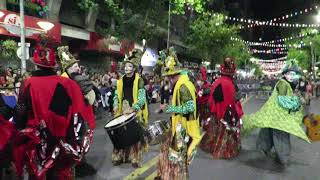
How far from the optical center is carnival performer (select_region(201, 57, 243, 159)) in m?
10.1

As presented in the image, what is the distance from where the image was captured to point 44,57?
18.7 feet

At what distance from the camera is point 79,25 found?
29.9 m

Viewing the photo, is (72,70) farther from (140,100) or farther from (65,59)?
(140,100)

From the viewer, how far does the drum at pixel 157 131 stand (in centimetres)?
718

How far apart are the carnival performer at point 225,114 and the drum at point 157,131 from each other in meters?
2.95

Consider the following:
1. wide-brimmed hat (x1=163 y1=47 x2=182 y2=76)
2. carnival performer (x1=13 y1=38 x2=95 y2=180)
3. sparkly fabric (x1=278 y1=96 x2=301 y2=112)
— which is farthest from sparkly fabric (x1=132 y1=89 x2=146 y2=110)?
carnival performer (x1=13 y1=38 x2=95 y2=180)

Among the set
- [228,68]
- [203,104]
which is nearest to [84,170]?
[228,68]

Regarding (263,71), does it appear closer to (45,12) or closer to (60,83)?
(45,12)

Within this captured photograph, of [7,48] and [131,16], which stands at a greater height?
[131,16]

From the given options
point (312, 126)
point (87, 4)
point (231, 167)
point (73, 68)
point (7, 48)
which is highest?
point (87, 4)

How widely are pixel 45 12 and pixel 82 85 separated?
16864 millimetres

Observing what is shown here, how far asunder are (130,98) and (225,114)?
2307mm

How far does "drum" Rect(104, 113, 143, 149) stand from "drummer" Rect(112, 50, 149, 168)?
58cm

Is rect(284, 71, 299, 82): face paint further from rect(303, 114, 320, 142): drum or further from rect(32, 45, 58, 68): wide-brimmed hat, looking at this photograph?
rect(32, 45, 58, 68): wide-brimmed hat
